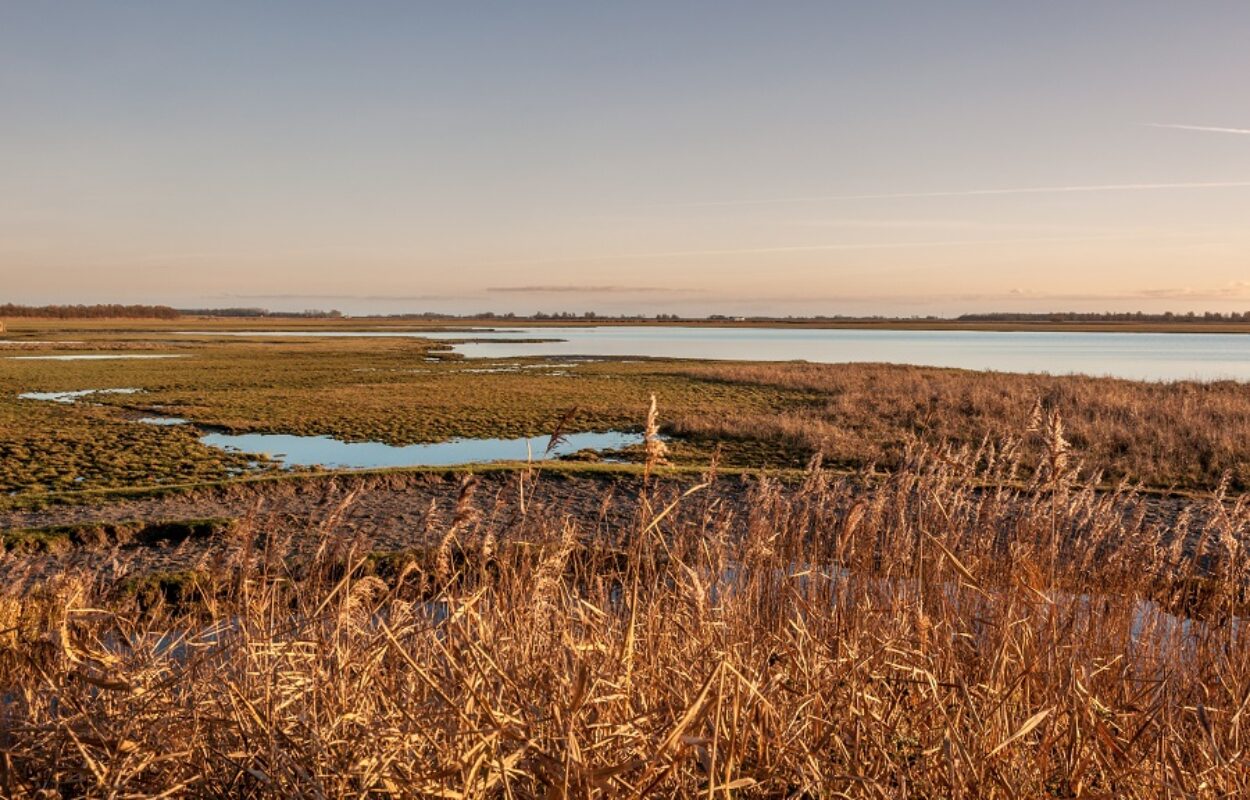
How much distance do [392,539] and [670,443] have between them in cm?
1445

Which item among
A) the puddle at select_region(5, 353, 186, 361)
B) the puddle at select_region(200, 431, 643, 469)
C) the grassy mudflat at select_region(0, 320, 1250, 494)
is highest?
the puddle at select_region(5, 353, 186, 361)

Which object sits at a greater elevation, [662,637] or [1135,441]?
[662,637]

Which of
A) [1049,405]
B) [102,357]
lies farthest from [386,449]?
[102,357]

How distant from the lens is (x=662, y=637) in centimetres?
394

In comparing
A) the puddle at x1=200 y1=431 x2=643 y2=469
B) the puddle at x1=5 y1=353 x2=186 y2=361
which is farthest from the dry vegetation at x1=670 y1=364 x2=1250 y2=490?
the puddle at x1=5 y1=353 x2=186 y2=361

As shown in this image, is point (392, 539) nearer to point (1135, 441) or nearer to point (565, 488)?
point (565, 488)

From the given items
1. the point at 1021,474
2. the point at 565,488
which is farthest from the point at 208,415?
the point at 1021,474

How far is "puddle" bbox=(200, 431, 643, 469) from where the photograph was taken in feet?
77.3

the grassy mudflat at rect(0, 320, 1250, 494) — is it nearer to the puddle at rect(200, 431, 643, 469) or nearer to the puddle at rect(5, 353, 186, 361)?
the puddle at rect(200, 431, 643, 469)

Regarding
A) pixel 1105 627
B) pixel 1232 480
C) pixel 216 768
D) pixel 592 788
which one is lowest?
pixel 1232 480

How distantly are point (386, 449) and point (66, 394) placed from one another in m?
21.2

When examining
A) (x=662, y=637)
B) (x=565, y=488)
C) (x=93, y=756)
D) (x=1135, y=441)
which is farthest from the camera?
(x=1135, y=441)

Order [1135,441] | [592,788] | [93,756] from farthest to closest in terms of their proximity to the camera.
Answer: [1135,441]
[93,756]
[592,788]

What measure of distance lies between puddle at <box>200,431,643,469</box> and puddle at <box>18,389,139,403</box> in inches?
520
